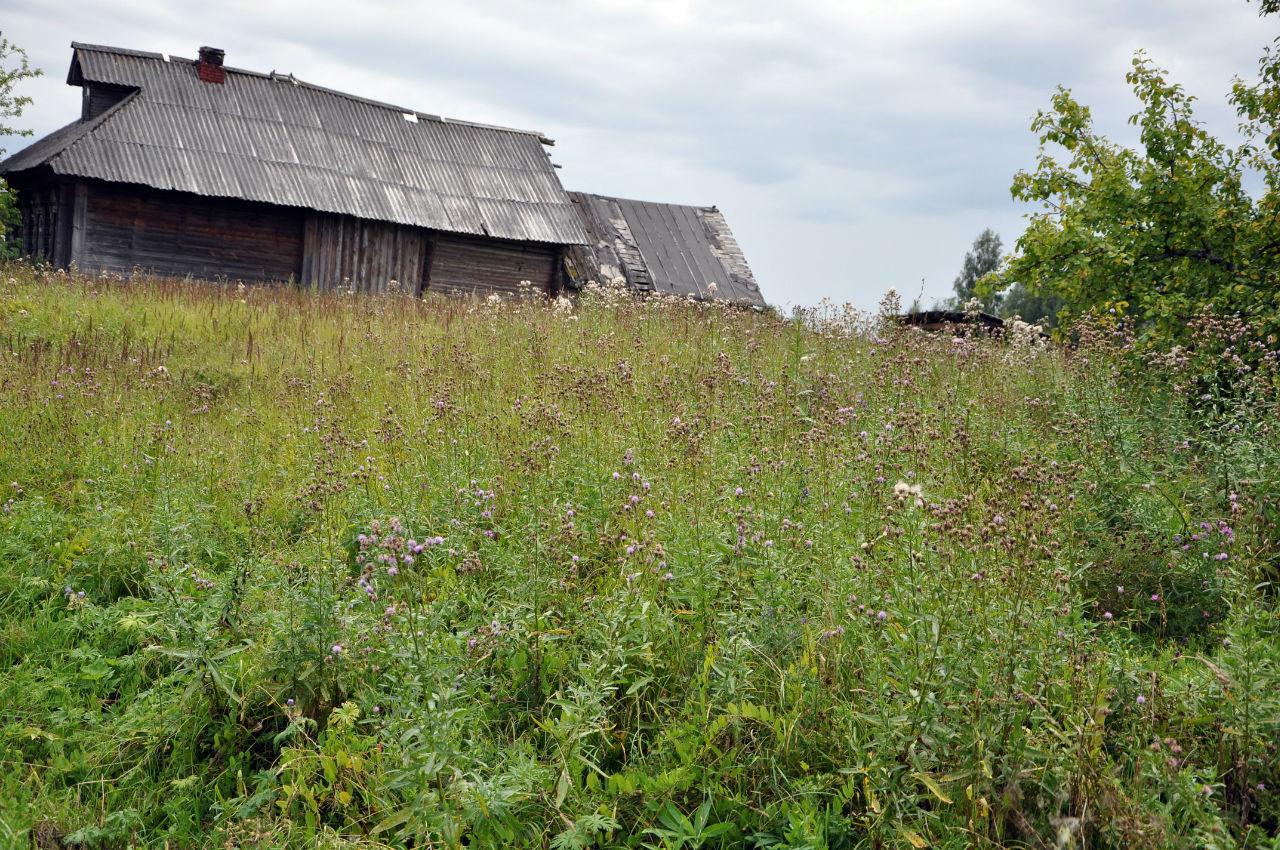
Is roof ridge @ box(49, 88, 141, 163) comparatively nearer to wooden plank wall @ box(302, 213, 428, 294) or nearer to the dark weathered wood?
the dark weathered wood

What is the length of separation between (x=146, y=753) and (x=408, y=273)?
17873 mm

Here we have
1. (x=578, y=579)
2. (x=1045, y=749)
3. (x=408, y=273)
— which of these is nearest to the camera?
(x=1045, y=749)

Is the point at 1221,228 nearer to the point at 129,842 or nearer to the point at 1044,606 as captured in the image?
the point at 1044,606

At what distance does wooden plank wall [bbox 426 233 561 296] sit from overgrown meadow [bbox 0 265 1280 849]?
14.8 m

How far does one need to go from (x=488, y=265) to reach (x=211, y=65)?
298 inches

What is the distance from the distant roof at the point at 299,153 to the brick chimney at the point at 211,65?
0.65ft

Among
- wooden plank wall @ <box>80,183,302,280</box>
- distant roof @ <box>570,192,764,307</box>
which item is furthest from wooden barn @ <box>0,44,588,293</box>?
distant roof @ <box>570,192,764,307</box>

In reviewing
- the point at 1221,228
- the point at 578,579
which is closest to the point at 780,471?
the point at 578,579

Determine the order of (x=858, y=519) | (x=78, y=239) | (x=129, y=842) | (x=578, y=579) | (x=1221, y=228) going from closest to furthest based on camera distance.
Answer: (x=129, y=842), (x=578, y=579), (x=858, y=519), (x=1221, y=228), (x=78, y=239)

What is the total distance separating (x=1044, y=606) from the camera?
316 centimetres

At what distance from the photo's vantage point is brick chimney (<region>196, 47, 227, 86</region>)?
19.4 metres

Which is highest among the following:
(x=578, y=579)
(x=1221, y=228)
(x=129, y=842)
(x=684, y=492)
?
(x=1221, y=228)

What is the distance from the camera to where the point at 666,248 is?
24.8m

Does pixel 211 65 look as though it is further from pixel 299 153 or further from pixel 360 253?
pixel 360 253
